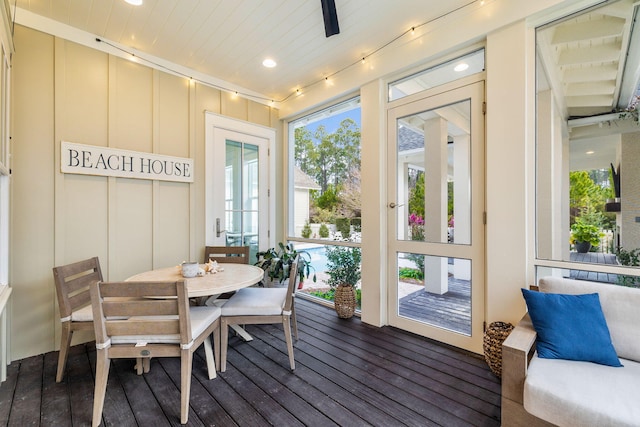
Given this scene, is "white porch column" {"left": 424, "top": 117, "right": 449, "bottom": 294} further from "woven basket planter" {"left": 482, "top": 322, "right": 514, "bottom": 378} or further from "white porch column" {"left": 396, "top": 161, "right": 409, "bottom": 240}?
"woven basket planter" {"left": 482, "top": 322, "right": 514, "bottom": 378}

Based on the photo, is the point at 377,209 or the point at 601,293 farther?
the point at 377,209

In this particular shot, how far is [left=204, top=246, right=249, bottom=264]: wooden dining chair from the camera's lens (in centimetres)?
320

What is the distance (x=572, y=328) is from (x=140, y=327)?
245 centimetres

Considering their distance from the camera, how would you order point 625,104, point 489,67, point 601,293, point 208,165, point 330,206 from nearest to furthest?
point 601,293
point 625,104
point 489,67
point 208,165
point 330,206

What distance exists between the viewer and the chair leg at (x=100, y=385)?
5.39ft

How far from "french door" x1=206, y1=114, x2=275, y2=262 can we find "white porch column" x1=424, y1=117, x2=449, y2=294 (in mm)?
2218

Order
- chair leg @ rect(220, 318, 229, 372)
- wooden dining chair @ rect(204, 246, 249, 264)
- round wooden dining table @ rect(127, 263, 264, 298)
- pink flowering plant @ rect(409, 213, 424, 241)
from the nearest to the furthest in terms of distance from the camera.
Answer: round wooden dining table @ rect(127, 263, 264, 298)
chair leg @ rect(220, 318, 229, 372)
pink flowering plant @ rect(409, 213, 424, 241)
wooden dining chair @ rect(204, 246, 249, 264)

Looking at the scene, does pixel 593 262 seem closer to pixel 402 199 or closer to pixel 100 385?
pixel 402 199

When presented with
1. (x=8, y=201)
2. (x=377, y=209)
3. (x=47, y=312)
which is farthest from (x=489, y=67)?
(x=47, y=312)

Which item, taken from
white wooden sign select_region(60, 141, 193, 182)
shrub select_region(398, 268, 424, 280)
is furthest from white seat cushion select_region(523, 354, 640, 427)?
white wooden sign select_region(60, 141, 193, 182)

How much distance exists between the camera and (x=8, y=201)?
223 centimetres

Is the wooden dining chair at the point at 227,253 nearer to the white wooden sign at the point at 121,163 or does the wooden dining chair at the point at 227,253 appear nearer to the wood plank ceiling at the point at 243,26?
the white wooden sign at the point at 121,163

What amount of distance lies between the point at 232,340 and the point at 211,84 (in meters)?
2.98

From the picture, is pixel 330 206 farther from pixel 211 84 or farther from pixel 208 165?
pixel 211 84
